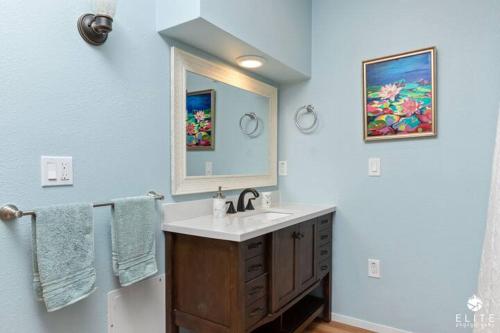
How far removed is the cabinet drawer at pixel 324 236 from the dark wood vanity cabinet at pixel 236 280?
200 mm

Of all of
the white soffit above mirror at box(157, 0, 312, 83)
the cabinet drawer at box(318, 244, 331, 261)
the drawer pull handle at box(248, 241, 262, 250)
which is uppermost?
the white soffit above mirror at box(157, 0, 312, 83)

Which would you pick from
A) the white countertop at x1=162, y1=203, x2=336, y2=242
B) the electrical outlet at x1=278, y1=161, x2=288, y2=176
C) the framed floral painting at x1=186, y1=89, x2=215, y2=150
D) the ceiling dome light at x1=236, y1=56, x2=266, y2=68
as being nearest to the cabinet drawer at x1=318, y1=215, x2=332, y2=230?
the white countertop at x1=162, y1=203, x2=336, y2=242

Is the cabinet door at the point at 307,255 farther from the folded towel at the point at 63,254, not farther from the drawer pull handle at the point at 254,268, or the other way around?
the folded towel at the point at 63,254

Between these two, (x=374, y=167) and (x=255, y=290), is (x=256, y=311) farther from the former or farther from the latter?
(x=374, y=167)

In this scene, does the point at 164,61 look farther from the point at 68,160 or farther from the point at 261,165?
the point at 261,165

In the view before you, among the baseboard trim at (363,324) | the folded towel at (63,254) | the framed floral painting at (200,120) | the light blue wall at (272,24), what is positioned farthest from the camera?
the baseboard trim at (363,324)

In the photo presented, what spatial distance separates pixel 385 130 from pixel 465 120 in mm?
450

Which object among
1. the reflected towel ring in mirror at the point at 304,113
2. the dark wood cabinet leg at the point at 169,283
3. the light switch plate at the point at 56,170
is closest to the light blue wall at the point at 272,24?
the reflected towel ring in mirror at the point at 304,113

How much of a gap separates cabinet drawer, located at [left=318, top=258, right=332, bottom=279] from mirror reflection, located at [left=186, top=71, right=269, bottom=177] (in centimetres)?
82

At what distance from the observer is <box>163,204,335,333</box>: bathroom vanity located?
1418mm

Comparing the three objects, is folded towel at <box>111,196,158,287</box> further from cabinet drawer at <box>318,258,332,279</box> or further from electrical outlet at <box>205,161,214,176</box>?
cabinet drawer at <box>318,258,332,279</box>

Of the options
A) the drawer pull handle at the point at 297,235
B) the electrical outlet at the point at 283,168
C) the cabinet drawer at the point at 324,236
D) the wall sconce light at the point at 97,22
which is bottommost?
the cabinet drawer at the point at 324,236

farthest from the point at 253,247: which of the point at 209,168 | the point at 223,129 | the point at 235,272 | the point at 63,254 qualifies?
the point at 223,129

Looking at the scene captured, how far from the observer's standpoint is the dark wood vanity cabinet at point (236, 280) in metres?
1.42
